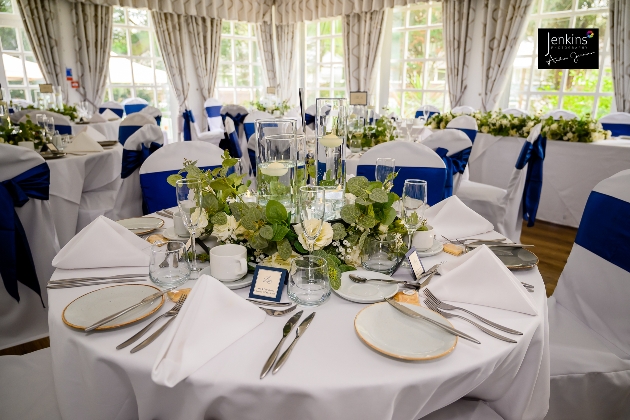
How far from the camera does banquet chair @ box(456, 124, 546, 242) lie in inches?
111

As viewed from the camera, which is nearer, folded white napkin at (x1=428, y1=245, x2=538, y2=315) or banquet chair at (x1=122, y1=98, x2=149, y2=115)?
folded white napkin at (x1=428, y1=245, x2=538, y2=315)

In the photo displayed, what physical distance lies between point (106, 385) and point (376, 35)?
797cm

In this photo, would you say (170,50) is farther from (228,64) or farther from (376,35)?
(376,35)

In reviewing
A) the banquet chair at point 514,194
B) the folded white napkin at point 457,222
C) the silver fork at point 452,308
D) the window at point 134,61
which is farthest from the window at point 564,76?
the window at point 134,61

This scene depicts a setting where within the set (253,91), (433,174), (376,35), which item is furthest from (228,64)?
(433,174)

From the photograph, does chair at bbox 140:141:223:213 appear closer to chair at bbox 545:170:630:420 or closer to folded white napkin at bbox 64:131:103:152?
folded white napkin at bbox 64:131:103:152

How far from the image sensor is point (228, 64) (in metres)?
8.95

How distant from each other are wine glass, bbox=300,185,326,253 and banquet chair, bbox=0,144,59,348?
154cm

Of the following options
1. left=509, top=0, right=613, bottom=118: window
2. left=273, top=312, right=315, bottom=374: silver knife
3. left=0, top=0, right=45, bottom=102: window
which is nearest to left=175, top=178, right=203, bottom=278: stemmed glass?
left=273, top=312, right=315, bottom=374: silver knife

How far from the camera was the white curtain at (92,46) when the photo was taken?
6.79 m

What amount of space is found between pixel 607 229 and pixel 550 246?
99.0 inches

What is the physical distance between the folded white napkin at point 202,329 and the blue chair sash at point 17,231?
145 centimetres

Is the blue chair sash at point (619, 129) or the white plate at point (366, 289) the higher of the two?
the blue chair sash at point (619, 129)

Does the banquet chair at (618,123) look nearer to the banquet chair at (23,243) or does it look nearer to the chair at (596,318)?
the chair at (596,318)
